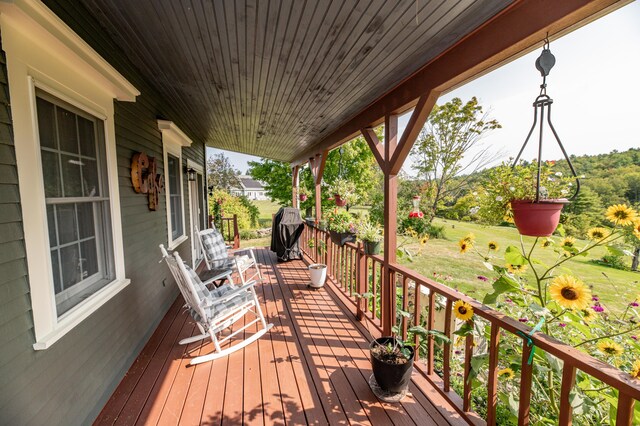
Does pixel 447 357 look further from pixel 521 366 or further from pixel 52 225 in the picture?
pixel 52 225

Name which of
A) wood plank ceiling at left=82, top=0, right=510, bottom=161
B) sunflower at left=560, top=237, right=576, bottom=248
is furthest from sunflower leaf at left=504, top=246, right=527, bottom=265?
wood plank ceiling at left=82, top=0, right=510, bottom=161

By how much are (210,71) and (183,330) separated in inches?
110

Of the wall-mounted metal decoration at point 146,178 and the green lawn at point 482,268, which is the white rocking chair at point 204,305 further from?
the green lawn at point 482,268

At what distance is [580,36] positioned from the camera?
1737 millimetres

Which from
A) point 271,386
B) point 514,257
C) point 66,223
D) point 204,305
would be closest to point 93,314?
point 66,223

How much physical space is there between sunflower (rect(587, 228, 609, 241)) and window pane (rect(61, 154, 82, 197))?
10.1 ft

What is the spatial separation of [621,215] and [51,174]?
302 cm

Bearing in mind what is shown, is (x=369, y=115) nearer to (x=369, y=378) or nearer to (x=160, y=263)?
(x=369, y=378)

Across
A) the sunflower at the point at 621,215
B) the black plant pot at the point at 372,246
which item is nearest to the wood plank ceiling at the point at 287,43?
the sunflower at the point at 621,215

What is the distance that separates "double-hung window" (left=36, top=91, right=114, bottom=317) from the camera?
1590 millimetres

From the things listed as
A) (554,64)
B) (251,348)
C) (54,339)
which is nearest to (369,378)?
(251,348)

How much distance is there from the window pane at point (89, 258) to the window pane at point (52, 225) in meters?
0.31

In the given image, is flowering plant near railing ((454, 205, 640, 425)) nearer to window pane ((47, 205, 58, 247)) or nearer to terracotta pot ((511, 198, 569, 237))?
terracotta pot ((511, 198, 569, 237))

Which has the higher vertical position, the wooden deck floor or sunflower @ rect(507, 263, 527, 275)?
sunflower @ rect(507, 263, 527, 275)
